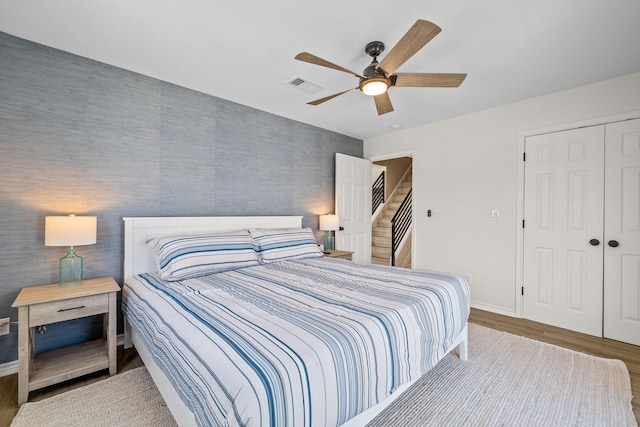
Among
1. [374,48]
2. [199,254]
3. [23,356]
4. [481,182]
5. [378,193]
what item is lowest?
[23,356]

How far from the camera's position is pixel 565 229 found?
3008 mm

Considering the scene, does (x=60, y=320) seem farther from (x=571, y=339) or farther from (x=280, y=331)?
(x=571, y=339)

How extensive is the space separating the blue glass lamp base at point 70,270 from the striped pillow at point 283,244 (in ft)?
4.68

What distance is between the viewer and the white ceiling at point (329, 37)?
1.79m

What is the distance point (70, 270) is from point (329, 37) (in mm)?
2619

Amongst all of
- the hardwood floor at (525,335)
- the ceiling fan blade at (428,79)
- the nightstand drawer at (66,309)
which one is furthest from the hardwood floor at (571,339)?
the nightstand drawer at (66,309)

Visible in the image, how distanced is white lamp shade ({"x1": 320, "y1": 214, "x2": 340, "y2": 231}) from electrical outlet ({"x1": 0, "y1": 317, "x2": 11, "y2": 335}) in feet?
10.3

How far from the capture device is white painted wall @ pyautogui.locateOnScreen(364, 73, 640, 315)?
301cm

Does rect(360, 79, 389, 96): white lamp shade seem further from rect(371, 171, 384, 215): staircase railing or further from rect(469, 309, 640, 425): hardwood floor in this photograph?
rect(371, 171, 384, 215): staircase railing

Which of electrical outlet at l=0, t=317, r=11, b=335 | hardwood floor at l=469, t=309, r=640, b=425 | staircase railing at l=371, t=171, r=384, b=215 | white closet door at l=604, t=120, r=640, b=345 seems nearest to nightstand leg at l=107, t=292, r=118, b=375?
electrical outlet at l=0, t=317, r=11, b=335

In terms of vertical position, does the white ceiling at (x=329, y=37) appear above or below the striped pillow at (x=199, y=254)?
above

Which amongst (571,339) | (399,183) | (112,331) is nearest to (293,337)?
(112,331)

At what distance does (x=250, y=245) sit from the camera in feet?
9.08

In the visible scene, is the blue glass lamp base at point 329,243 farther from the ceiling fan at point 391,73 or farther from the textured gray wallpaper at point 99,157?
the ceiling fan at point 391,73
